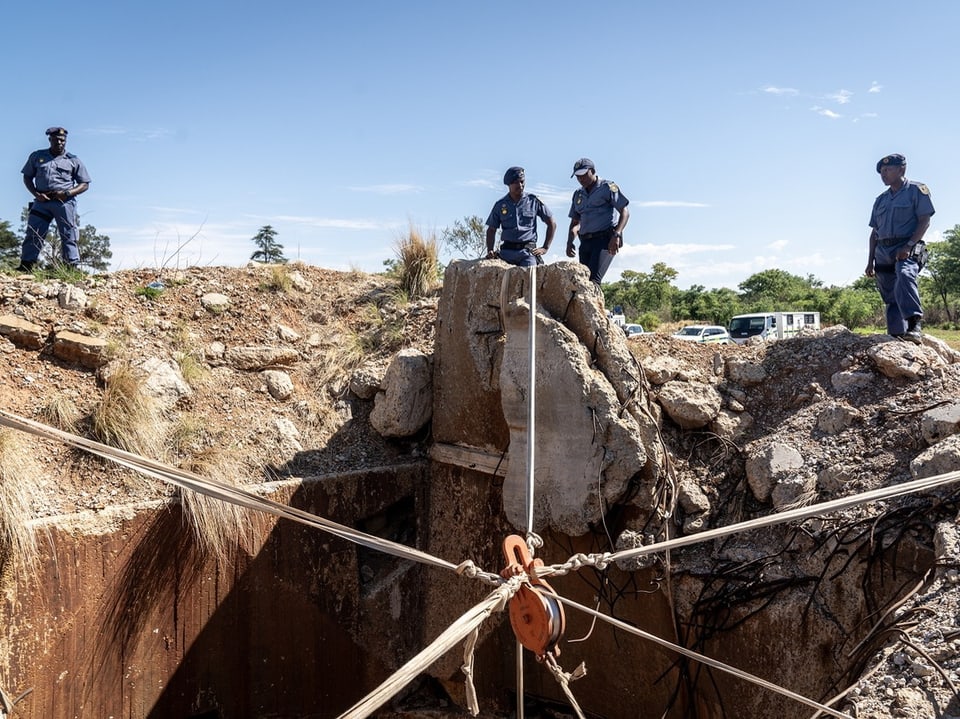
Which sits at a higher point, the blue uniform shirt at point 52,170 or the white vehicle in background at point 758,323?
the blue uniform shirt at point 52,170

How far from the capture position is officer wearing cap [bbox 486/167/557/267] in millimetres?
6254

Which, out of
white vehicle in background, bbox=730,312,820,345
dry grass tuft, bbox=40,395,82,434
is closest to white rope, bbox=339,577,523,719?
dry grass tuft, bbox=40,395,82,434

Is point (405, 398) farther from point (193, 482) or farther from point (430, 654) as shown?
point (430, 654)

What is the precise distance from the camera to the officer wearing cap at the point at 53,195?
21.4 ft

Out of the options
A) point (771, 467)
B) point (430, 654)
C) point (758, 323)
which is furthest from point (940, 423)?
point (758, 323)

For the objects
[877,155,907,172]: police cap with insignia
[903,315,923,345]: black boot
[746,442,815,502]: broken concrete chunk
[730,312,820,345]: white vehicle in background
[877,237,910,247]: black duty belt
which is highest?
[877,155,907,172]: police cap with insignia

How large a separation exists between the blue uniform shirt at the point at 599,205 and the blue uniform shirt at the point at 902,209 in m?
1.79

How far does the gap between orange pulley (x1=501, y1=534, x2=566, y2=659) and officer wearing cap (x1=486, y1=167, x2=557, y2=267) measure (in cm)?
391

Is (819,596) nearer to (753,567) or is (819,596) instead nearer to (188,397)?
(753,567)

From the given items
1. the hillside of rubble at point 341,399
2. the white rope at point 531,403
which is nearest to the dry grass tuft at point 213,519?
the hillside of rubble at point 341,399

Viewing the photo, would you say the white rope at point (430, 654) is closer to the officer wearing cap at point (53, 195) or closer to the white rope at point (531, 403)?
the white rope at point (531, 403)

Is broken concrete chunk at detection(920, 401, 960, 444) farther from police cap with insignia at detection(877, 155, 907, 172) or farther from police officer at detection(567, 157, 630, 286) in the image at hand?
police officer at detection(567, 157, 630, 286)

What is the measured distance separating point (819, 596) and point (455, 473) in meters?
2.53

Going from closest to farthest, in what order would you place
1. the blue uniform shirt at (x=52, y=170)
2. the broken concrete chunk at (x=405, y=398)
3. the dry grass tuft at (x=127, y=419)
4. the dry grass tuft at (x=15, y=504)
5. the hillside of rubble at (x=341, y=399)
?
the dry grass tuft at (x=15, y=504), the hillside of rubble at (x=341, y=399), the dry grass tuft at (x=127, y=419), the broken concrete chunk at (x=405, y=398), the blue uniform shirt at (x=52, y=170)
